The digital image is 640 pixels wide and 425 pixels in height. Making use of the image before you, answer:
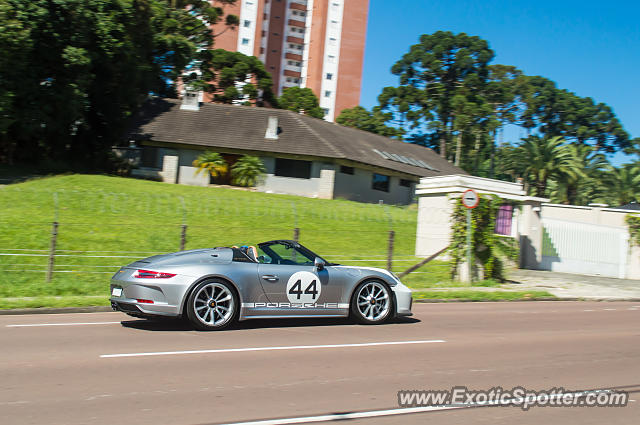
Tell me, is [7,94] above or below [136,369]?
above

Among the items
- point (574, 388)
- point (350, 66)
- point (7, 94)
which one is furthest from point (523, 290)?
point (350, 66)

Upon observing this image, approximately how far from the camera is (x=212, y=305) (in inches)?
327

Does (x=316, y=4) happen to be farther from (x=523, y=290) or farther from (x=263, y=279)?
(x=263, y=279)

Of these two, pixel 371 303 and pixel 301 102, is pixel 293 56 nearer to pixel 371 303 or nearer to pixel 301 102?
pixel 301 102

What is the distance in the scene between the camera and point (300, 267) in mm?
9039

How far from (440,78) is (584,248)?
4690 cm

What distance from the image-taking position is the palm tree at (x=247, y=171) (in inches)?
1391

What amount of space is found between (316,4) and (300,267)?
9039 centimetres

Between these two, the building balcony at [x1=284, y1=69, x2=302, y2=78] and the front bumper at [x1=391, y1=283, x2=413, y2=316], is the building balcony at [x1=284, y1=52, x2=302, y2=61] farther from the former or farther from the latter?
the front bumper at [x1=391, y1=283, x2=413, y2=316]

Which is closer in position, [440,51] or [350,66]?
[440,51]

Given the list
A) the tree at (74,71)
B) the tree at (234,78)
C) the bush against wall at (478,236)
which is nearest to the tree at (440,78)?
the tree at (234,78)

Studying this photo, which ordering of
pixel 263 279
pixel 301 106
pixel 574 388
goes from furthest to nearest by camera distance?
pixel 301 106, pixel 263 279, pixel 574 388

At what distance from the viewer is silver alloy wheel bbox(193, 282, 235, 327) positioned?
820 cm

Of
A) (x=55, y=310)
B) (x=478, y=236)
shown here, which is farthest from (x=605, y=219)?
(x=55, y=310)
